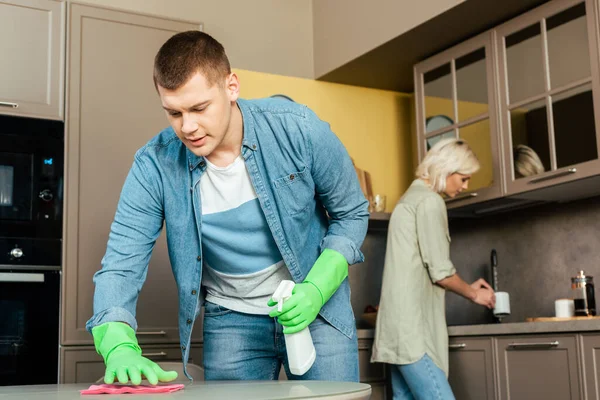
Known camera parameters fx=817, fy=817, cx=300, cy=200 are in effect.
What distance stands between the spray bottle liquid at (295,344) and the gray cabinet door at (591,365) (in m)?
1.45

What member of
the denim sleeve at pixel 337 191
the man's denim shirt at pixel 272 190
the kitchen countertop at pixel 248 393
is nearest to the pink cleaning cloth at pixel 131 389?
the kitchen countertop at pixel 248 393

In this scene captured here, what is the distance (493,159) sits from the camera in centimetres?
342

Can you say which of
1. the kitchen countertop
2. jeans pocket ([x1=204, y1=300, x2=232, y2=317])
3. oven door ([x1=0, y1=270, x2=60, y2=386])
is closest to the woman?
oven door ([x1=0, y1=270, x2=60, y2=386])

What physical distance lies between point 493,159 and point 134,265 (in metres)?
2.08

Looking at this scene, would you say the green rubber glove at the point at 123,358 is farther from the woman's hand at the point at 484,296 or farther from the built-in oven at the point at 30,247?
the woman's hand at the point at 484,296

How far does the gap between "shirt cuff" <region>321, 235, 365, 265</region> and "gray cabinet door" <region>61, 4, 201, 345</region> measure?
1.59 metres

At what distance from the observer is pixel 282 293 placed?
162cm

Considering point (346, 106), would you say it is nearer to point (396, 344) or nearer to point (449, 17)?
point (449, 17)

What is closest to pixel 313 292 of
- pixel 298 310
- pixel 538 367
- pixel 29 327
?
pixel 298 310

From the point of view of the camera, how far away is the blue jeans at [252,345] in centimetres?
183

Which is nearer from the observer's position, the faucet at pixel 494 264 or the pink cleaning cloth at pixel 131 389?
the pink cleaning cloth at pixel 131 389

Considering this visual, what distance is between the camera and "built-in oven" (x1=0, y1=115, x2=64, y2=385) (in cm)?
308

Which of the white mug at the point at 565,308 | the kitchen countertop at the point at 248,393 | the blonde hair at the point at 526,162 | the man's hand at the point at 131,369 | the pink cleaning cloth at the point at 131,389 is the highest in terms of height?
the blonde hair at the point at 526,162

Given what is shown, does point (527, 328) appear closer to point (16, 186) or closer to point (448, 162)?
point (448, 162)
